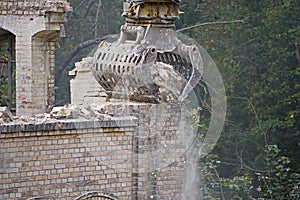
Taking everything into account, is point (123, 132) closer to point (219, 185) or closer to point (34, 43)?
point (219, 185)

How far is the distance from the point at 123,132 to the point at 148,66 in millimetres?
917

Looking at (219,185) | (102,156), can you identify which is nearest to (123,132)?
(102,156)

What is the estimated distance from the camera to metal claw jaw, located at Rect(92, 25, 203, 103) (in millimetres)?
11883

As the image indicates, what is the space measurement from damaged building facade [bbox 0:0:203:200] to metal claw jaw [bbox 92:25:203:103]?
13 mm

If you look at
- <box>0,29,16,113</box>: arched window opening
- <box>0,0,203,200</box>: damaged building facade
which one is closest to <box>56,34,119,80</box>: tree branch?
<box>0,29,16,113</box>: arched window opening

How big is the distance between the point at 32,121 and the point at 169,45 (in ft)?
7.74

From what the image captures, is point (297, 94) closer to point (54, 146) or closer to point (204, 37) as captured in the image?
point (204, 37)

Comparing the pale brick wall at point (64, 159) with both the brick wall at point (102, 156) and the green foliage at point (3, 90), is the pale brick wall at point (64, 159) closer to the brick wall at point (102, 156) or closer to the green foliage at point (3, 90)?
the brick wall at point (102, 156)

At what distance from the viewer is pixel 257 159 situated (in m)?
24.7

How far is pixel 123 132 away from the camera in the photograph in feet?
38.7

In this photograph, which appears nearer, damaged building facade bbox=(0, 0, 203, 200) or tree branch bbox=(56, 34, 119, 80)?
damaged building facade bbox=(0, 0, 203, 200)

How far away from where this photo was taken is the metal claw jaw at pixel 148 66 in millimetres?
11883

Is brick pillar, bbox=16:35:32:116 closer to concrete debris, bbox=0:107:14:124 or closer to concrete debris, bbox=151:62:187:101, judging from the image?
concrete debris, bbox=151:62:187:101

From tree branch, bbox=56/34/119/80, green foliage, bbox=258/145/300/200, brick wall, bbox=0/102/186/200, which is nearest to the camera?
brick wall, bbox=0/102/186/200
